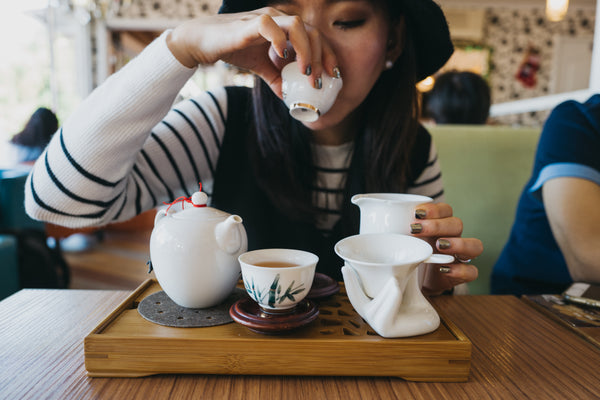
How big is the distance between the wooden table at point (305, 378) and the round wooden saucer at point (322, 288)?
158mm

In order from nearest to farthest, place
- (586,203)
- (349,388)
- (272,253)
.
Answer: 1. (349,388)
2. (272,253)
3. (586,203)

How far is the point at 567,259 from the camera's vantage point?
44.5 inches

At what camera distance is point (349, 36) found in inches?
34.5

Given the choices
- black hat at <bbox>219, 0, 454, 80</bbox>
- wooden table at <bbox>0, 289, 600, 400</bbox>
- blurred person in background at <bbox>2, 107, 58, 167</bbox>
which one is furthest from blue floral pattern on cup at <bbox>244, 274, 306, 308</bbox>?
blurred person in background at <bbox>2, 107, 58, 167</bbox>

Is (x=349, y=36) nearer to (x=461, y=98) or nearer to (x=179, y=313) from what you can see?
(x=179, y=313)

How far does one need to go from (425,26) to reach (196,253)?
787mm

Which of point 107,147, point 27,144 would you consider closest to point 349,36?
point 107,147

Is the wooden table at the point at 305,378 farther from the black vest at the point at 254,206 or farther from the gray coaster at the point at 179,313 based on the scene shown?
the black vest at the point at 254,206

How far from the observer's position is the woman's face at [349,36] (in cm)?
84

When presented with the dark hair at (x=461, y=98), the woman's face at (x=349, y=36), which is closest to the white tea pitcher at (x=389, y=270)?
the woman's face at (x=349, y=36)

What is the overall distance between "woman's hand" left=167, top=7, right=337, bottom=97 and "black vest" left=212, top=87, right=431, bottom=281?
1.15 ft

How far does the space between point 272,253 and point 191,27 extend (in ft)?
1.48

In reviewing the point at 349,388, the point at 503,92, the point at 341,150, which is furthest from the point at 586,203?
the point at 503,92

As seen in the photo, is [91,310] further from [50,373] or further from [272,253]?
[272,253]
